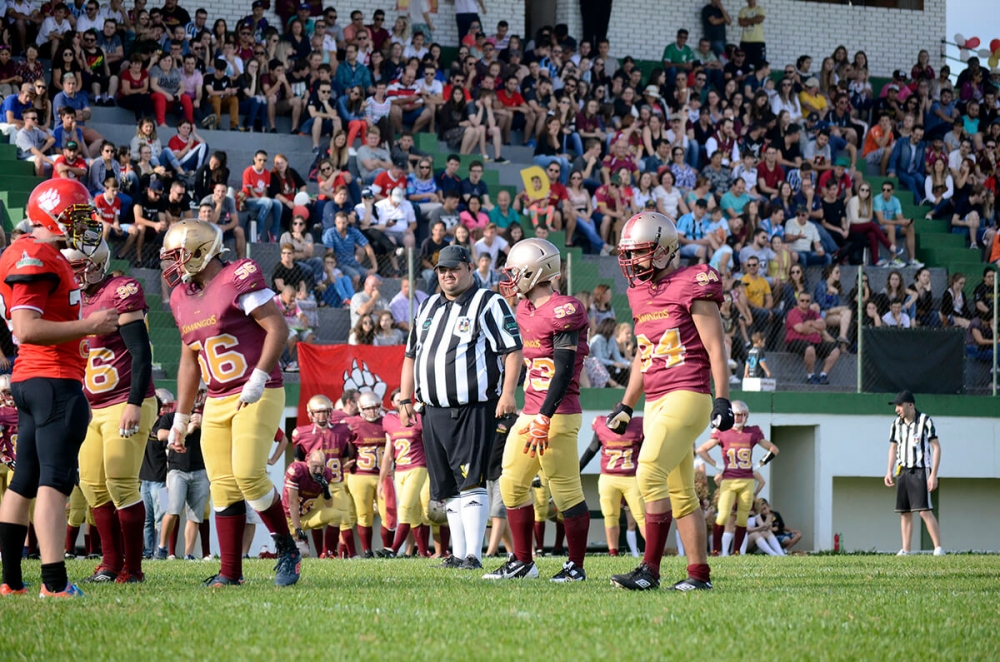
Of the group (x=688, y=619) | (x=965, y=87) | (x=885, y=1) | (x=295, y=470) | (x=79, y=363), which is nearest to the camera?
(x=688, y=619)

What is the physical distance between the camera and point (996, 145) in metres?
25.5

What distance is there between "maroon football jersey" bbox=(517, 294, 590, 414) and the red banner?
7818 mm

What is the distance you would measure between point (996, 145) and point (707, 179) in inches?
278

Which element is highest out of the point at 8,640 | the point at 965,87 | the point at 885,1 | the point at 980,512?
the point at 885,1

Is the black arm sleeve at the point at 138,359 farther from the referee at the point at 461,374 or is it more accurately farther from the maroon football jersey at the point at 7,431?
the maroon football jersey at the point at 7,431

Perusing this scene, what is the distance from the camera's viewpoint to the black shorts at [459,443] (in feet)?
28.7

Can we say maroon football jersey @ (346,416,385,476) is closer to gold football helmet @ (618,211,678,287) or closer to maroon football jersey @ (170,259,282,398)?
maroon football jersey @ (170,259,282,398)

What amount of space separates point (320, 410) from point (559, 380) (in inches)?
281

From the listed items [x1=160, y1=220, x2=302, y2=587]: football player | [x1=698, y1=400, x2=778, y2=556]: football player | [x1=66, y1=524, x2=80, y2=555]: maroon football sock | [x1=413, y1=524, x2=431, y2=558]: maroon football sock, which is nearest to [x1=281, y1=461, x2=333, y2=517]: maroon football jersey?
[x1=413, y1=524, x2=431, y2=558]: maroon football sock

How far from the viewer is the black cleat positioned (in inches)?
291

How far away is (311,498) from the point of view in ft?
46.5

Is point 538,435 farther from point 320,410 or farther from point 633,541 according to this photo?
point 633,541

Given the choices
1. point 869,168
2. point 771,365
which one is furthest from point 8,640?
point 869,168

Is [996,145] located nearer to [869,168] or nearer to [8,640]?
[869,168]
